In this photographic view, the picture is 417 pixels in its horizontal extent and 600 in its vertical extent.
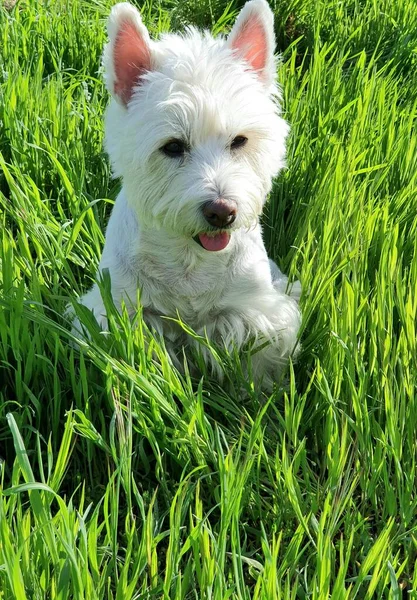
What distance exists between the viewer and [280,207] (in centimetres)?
356

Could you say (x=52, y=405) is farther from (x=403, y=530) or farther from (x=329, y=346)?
(x=403, y=530)

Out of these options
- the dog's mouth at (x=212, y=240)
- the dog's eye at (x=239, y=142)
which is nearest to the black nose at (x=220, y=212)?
the dog's mouth at (x=212, y=240)

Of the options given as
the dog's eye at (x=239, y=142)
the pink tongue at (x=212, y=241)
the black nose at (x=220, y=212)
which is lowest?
the pink tongue at (x=212, y=241)

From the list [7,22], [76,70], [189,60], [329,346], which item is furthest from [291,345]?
[7,22]

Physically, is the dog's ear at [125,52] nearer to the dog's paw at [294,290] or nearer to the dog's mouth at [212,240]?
the dog's mouth at [212,240]

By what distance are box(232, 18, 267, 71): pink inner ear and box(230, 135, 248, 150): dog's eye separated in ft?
1.12

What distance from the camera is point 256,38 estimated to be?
2.74m

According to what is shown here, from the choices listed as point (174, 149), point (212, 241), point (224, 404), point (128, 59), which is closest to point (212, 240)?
point (212, 241)

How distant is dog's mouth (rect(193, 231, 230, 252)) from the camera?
8.70 ft

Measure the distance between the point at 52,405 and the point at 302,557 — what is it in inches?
37.8

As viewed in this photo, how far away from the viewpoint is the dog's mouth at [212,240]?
2650 millimetres

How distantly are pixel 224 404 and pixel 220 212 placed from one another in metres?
0.65

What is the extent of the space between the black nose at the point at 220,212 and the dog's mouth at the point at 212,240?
0.15m

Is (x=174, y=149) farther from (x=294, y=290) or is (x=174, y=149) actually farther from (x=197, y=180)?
(x=294, y=290)
